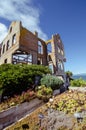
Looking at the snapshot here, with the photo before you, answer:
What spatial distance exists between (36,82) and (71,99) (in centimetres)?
560

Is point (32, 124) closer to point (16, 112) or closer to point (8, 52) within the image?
point (16, 112)

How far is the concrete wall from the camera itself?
9180 mm

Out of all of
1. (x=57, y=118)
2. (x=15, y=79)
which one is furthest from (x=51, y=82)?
(x=57, y=118)

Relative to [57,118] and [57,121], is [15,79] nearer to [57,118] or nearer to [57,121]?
[57,118]

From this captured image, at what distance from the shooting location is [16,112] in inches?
399

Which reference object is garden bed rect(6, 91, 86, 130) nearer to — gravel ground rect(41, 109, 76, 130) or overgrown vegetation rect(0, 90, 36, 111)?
gravel ground rect(41, 109, 76, 130)

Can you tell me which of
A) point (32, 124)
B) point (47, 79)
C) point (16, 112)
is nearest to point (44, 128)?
point (32, 124)

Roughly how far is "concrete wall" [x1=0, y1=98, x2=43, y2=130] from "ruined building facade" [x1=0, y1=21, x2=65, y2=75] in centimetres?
1218

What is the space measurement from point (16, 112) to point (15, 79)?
12.0 feet

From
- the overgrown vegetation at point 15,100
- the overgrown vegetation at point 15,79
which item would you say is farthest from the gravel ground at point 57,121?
the overgrown vegetation at point 15,79

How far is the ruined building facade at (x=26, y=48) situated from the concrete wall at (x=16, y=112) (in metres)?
12.2

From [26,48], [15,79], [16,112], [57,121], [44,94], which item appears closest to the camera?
[57,121]

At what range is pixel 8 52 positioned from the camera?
24812mm

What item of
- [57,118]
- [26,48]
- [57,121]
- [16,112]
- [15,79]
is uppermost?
[26,48]
